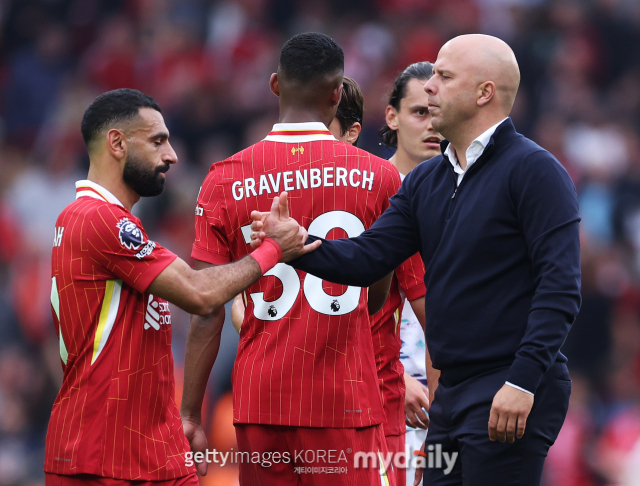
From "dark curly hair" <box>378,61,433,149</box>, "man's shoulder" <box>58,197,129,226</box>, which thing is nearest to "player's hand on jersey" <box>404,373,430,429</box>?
"dark curly hair" <box>378,61,433,149</box>

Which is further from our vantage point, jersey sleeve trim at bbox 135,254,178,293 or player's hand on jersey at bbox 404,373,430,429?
player's hand on jersey at bbox 404,373,430,429

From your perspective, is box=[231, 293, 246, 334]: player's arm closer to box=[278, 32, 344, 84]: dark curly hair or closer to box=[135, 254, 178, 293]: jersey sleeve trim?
box=[135, 254, 178, 293]: jersey sleeve trim

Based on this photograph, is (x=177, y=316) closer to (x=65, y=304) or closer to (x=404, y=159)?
(x=404, y=159)

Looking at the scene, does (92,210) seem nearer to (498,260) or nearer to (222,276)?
A: (222,276)

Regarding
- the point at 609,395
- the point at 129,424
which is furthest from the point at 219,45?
the point at 129,424

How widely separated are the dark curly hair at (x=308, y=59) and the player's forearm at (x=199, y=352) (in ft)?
3.38

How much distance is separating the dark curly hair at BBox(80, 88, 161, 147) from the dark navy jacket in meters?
0.99

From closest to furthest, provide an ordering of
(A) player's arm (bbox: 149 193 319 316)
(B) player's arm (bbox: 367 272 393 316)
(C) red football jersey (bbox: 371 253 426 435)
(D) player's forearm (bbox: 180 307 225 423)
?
(A) player's arm (bbox: 149 193 319 316) < (D) player's forearm (bbox: 180 307 225 423) < (B) player's arm (bbox: 367 272 393 316) < (C) red football jersey (bbox: 371 253 426 435)

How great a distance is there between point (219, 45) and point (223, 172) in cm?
816

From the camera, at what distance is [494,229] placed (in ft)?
10.4

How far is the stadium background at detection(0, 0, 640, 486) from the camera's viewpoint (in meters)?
8.09

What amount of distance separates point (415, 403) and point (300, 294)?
4.56 feet

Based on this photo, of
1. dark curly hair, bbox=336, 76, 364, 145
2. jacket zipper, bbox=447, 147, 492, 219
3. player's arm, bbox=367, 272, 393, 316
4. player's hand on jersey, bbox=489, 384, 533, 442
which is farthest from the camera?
dark curly hair, bbox=336, 76, 364, 145

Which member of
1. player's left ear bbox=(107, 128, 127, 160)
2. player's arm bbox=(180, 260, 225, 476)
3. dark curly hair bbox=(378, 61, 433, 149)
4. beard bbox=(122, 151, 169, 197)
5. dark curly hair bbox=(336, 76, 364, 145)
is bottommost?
player's arm bbox=(180, 260, 225, 476)
